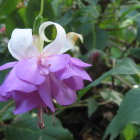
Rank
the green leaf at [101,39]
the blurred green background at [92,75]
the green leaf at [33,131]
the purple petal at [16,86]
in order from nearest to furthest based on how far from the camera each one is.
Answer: the purple petal at [16,86], the blurred green background at [92,75], the green leaf at [33,131], the green leaf at [101,39]

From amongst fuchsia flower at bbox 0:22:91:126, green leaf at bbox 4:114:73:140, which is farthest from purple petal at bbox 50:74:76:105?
green leaf at bbox 4:114:73:140

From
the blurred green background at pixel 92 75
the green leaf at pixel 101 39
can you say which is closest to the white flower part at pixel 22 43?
the blurred green background at pixel 92 75

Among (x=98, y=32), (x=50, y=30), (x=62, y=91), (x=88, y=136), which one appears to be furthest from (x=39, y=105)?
(x=88, y=136)

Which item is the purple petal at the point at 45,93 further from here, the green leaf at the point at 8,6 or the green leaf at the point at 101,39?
the green leaf at the point at 101,39

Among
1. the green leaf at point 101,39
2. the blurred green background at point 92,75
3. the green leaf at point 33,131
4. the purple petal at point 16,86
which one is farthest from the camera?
the green leaf at point 101,39

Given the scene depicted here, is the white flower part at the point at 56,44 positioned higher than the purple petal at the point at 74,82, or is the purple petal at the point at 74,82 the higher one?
the white flower part at the point at 56,44

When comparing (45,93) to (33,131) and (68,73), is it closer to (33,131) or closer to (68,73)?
(68,73)

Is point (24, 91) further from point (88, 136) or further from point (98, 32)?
point (88, 136)
